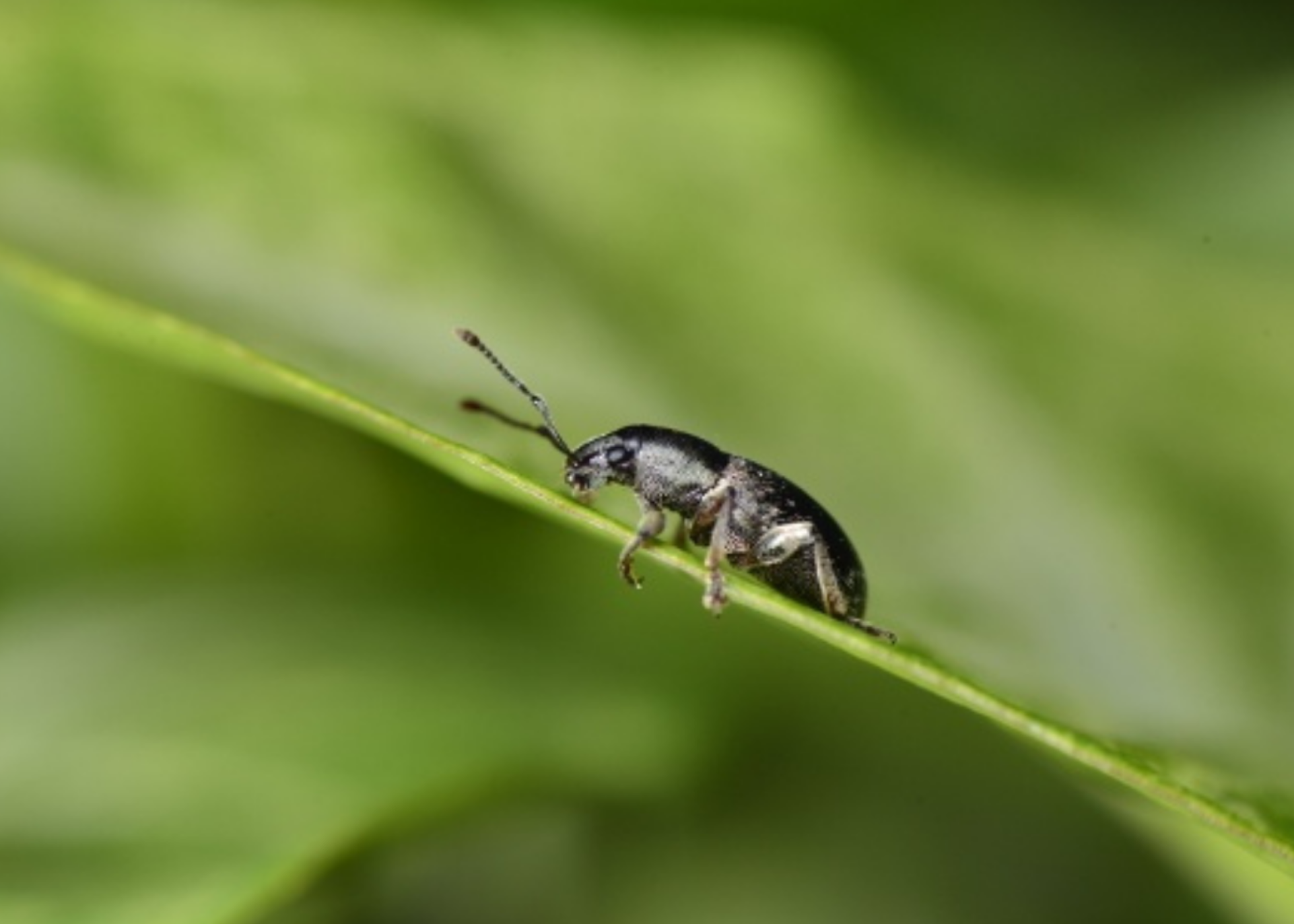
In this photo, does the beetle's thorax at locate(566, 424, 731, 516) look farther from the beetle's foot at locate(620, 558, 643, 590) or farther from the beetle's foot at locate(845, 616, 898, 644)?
the beetle's foot at locate(845, 616, 898, 644)

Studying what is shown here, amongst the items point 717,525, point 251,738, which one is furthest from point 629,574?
point 251,738

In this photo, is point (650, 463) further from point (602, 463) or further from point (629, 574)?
point (629, 574)

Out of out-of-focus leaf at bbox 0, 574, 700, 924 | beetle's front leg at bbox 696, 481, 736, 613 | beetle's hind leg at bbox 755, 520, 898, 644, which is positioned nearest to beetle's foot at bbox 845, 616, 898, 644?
beetle's hind leg at bbox 755, 520, 898, 644

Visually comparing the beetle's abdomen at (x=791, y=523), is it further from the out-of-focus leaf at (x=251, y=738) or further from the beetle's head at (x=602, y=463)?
the out-of-focus leaf at (x=251, y=738)

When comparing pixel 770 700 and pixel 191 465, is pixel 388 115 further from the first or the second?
→ pixel 770 700

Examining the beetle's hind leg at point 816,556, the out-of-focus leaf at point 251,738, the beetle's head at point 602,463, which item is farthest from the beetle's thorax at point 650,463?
the out-of-focus leaf at point 251,738

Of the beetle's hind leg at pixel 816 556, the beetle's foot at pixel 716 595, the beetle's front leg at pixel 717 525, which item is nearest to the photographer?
the beetle's foot at pixel 716 595
